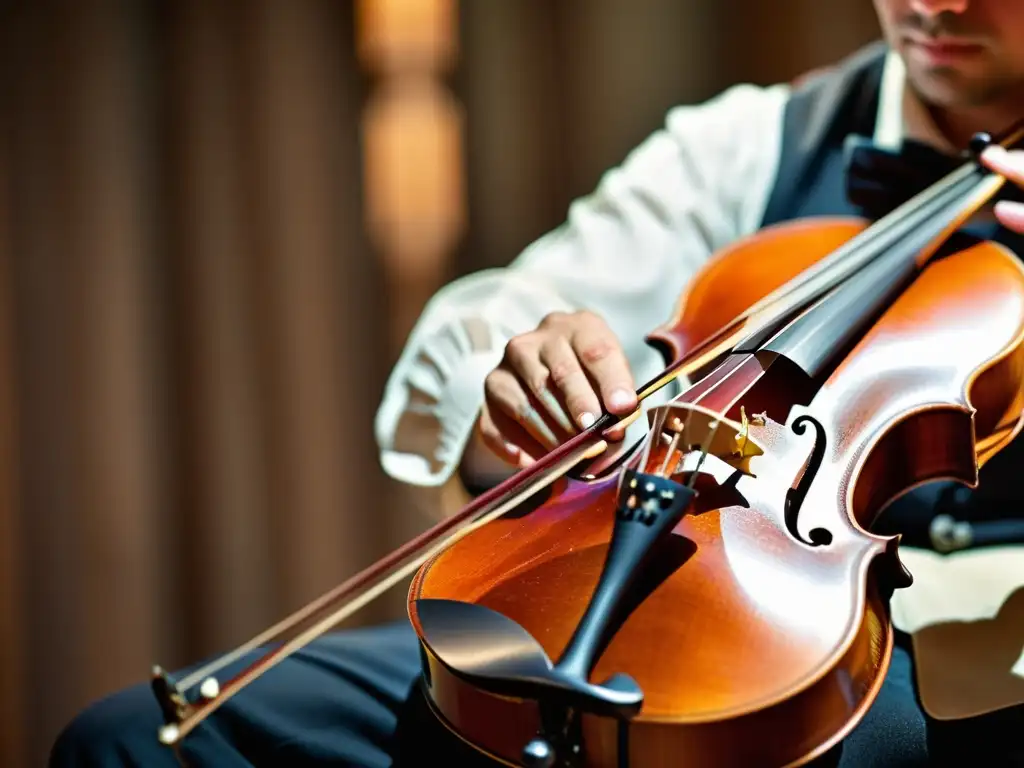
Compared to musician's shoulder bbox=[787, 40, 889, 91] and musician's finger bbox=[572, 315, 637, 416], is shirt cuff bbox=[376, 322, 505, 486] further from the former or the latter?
musician's shoulder bbox=[787, 40, 889, 91]

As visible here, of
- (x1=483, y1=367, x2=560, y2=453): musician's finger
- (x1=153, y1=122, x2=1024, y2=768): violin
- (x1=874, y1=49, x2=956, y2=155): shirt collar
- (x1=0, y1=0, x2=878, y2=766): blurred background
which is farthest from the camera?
(x1=0, y1=0, x2=878, y2=766): blurred background

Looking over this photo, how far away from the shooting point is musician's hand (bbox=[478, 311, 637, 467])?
1.87ft

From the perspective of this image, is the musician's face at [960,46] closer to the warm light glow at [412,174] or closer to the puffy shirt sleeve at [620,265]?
the puffy shirt sleeve at [620,265]

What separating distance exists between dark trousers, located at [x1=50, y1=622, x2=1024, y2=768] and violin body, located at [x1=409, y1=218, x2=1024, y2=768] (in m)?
0.13

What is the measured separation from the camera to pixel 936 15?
2.48 ft

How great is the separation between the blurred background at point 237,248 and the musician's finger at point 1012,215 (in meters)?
0.69

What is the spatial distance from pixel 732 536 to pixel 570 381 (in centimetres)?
15

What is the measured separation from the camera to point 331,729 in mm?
630

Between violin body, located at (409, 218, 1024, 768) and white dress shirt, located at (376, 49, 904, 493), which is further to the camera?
white dress shirt, located at (376, 49, 904, 493)

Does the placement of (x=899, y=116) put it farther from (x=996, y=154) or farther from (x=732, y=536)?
(x=732, y=536)

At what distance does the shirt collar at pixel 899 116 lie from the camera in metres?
0.86

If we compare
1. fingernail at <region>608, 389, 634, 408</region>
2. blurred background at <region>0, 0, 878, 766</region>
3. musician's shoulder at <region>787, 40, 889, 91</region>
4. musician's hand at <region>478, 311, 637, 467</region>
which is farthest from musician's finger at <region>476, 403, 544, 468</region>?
blurred background at <region>0, 0, 878, 766</region>

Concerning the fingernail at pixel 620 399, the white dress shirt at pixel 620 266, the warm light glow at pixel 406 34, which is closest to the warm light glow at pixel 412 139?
the warm light glow at pixel 406 34

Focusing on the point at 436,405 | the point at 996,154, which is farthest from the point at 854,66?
the point at 436,405
